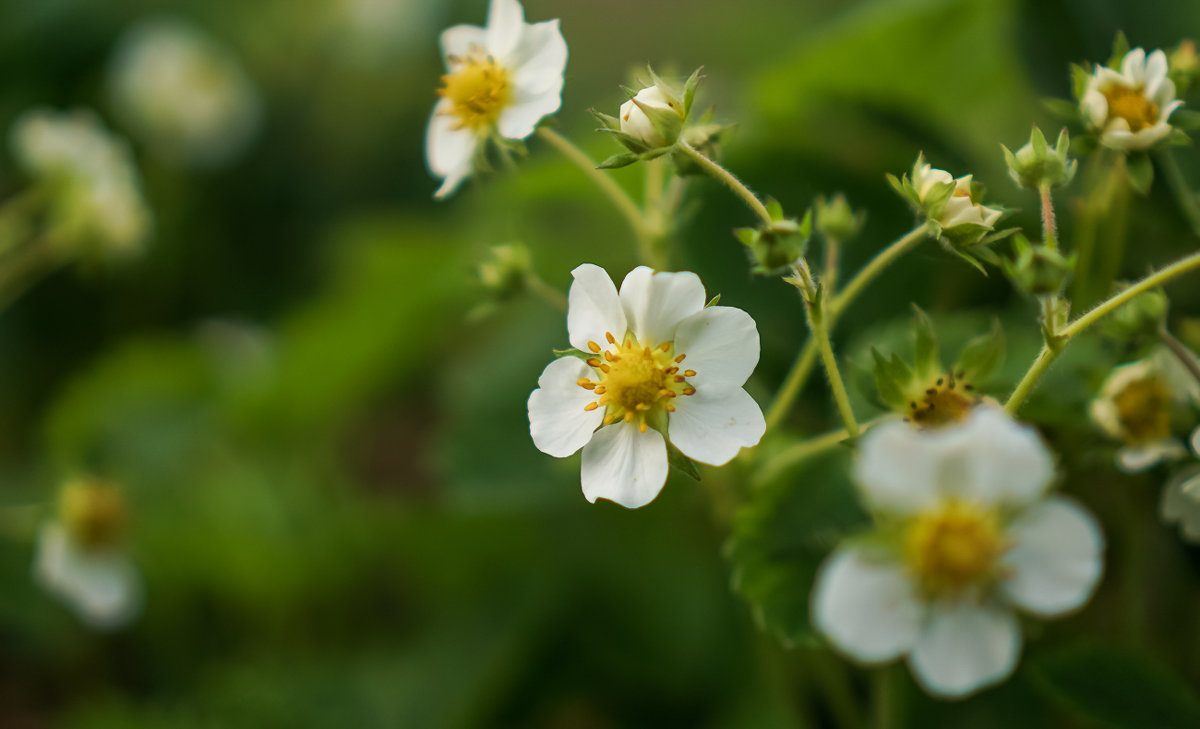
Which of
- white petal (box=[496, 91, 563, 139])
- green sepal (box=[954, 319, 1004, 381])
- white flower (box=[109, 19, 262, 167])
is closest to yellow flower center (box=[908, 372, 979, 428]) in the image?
green sepal (box=[954, 319, 1004, 381])

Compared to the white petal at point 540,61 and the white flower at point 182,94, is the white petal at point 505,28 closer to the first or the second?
the white petal at point 540,61

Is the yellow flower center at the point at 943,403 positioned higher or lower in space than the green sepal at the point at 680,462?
higher

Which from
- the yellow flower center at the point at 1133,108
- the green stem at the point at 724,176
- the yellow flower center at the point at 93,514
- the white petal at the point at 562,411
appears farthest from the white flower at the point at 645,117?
the yellow flower center at the point at 93,514

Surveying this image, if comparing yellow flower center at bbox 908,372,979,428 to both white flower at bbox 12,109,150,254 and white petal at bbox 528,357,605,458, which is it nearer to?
white petal at bbox 528,357,605,458

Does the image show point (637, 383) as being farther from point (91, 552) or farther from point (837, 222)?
point (91, 552)

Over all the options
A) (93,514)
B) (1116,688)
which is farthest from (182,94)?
(1116,688)

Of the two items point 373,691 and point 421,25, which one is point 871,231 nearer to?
point 373,691
